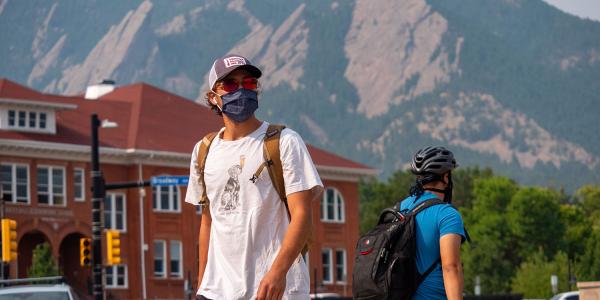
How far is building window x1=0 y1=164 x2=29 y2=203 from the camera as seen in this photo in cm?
6794

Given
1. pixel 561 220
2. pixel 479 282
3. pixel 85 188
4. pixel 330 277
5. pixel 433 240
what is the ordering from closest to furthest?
pixel 433 240, pixel 85 188, pixel 330 277, pixel 479 282, pixel 561 220

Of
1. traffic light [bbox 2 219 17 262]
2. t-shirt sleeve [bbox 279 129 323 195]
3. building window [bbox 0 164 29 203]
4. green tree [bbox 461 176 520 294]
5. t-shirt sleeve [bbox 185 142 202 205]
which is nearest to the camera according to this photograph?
t-shirt sleeve [bbox 279 129 323 195]

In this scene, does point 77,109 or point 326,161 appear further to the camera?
point 326,161

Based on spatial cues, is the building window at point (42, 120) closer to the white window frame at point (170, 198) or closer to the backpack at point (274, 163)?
the white window frame at point (170, 198)

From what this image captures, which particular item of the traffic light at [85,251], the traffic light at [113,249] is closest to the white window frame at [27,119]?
the traffic light at [85,251]

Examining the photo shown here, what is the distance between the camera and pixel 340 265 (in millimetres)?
81812

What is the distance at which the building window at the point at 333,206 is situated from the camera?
8188 centimetres

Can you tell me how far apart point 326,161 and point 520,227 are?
37.0 meters

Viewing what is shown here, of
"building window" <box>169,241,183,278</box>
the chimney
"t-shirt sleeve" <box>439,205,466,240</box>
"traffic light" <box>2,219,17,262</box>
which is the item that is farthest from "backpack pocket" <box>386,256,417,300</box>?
the chimney

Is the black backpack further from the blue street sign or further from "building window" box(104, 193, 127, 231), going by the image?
"building window" box(104, 193, 127, 231)

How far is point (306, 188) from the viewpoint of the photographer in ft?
23.6

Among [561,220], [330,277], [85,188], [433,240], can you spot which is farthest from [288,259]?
[561,220]

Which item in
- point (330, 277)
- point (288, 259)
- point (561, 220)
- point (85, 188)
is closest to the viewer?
point (288, 259)

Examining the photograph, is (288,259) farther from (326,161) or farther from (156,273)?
(326,161)
